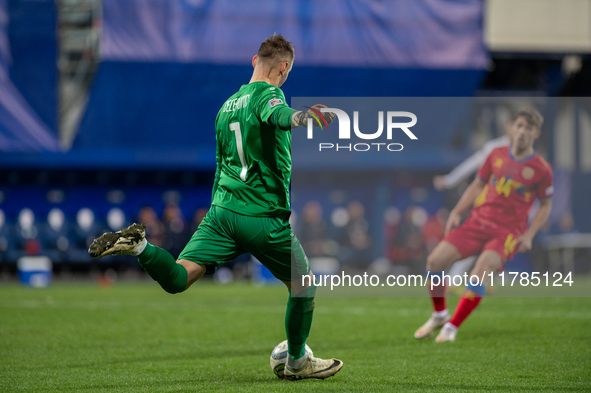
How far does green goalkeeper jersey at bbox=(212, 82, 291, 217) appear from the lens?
4.99 m

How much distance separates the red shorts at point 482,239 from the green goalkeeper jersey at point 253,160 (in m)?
3.35

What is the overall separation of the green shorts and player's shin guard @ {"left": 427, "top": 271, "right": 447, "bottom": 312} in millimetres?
3069

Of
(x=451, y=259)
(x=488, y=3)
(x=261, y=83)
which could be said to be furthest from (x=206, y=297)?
(x=488, y=3)

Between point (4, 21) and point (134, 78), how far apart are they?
3.65m

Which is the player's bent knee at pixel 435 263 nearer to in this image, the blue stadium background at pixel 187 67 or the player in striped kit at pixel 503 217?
the player in striped kit at pixel 503 217

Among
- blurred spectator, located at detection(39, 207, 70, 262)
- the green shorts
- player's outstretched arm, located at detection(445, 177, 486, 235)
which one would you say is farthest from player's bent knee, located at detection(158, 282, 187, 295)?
blurred spectator, located at detection(39, 207, 70, 262)

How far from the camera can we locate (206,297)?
45.8 feet

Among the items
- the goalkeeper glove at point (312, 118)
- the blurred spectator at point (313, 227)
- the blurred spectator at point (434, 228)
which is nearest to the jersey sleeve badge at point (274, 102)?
the goalkeeper glove at point (312, 118)

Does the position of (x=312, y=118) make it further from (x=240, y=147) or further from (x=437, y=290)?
(x=437, y=290)

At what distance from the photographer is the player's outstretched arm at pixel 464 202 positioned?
8.07 m

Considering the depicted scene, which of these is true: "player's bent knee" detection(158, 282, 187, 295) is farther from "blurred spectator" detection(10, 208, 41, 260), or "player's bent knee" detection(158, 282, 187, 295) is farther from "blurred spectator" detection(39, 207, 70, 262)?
"blurred spectator" detection(39, 207, 70, 262)

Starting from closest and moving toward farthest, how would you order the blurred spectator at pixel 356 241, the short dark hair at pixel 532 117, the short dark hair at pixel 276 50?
the short dark hair at pixel 276 50
the short dark hair at pixel 532 117
the blurred spectator at pixel 356 241

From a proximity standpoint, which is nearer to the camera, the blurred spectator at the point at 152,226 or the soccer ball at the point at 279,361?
the soccer ball at the point at 279,361

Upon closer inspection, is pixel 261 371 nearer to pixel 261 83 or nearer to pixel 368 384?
pixel 368 384
